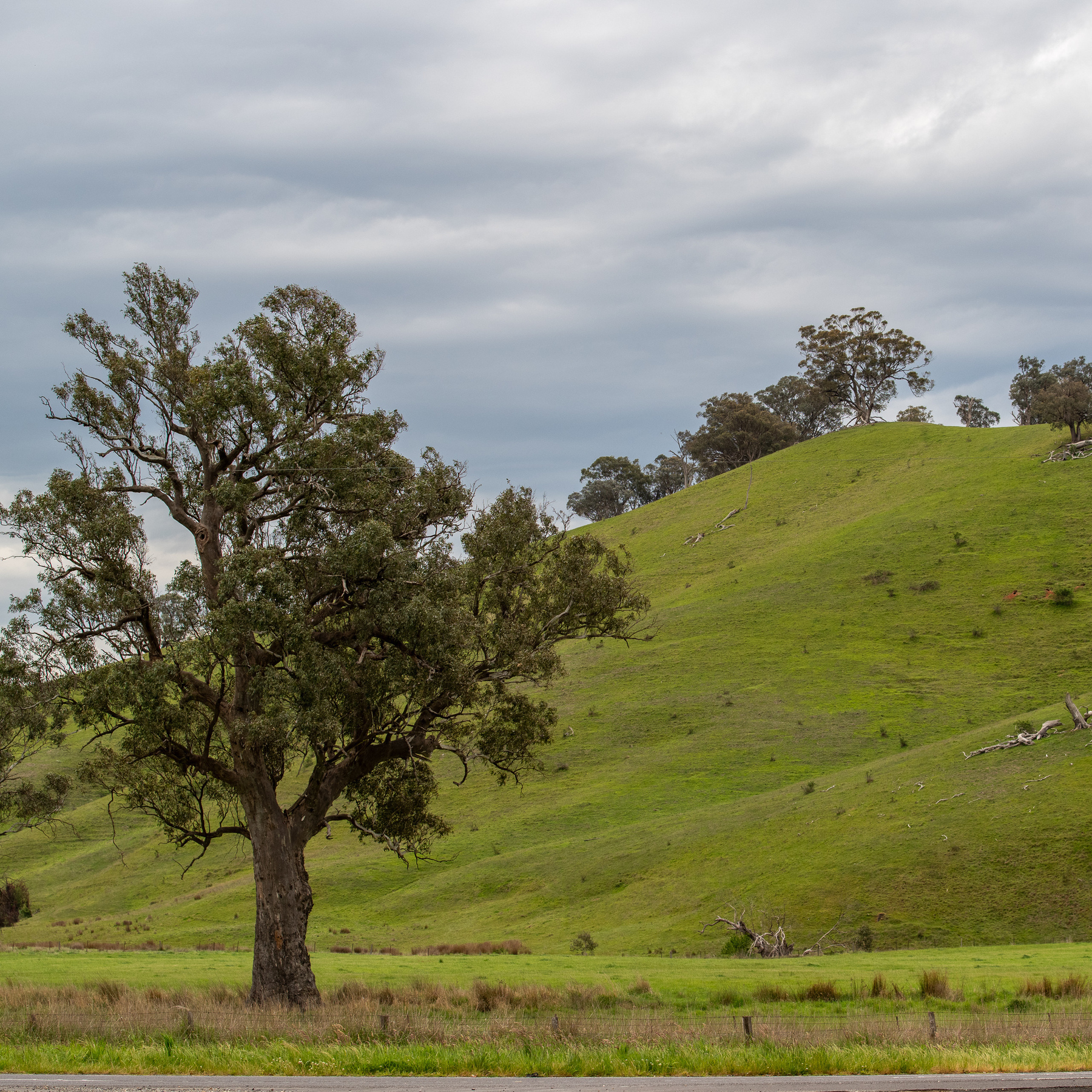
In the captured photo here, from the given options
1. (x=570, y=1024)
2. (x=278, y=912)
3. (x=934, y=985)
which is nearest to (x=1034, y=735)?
(x=934, y=985)

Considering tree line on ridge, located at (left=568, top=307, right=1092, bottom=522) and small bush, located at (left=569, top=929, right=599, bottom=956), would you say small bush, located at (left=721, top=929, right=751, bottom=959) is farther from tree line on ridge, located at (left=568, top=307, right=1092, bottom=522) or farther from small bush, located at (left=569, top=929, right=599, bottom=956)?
tree line on ridge, located at (left=568, top=307, right=1092, bottom=522)

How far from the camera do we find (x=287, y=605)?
82.1 feet

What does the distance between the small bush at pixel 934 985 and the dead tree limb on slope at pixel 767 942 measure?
1202 centimetres

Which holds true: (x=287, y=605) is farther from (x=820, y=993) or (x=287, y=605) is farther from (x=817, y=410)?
(x=817, y=410)

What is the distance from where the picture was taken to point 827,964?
35219mm

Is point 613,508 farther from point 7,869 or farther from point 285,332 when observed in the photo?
point 285,332

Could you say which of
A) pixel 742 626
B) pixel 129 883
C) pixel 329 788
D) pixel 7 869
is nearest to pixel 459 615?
pixel 329 788

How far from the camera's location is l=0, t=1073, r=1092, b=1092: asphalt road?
15.5 m

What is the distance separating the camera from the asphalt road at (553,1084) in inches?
611

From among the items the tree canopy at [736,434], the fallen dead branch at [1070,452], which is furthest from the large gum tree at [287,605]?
the tree canopy at [736,434]

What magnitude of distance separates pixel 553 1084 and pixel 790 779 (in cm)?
5065

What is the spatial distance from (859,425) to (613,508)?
54419mm

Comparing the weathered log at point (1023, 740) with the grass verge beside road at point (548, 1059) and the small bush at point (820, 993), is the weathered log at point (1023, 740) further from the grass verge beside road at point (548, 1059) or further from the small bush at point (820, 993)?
the grass verge beside road at point (548, 1059)

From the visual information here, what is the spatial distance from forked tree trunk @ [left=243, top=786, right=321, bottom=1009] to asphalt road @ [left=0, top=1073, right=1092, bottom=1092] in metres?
7.40
